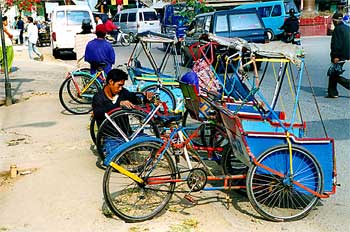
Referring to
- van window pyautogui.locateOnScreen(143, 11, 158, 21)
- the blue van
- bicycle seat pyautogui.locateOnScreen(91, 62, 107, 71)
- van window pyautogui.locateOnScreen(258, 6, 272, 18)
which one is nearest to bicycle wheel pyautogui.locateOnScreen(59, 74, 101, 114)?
bicycle seat pyautogui.locateOnScreen(91, 62, 107, 71)

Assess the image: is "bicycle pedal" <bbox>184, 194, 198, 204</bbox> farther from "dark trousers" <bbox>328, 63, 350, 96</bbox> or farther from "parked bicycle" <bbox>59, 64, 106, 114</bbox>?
"dark trousers" <bbox>328, 63, 350, 96</bbox>

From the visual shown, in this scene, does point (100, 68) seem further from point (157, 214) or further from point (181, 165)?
point (157, 214)

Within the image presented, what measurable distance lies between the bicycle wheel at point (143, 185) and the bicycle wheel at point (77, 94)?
181 inches

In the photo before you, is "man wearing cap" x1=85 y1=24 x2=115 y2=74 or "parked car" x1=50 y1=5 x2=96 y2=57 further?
"parked car" x1=50 y1=5 x2=96 y2=57

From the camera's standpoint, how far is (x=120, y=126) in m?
5.73

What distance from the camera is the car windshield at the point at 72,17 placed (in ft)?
68.2

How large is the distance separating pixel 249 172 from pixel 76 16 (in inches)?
703

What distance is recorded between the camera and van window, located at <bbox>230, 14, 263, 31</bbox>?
17.3 meters

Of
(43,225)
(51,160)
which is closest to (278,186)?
(43,225)

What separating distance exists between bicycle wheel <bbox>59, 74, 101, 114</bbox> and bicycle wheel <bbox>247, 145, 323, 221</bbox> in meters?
5.08

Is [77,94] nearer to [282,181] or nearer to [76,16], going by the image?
[282,181]

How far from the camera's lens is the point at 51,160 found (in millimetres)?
6613

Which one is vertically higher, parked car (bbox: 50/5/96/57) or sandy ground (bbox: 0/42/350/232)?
parked car (bbox: 50/5/96/57)

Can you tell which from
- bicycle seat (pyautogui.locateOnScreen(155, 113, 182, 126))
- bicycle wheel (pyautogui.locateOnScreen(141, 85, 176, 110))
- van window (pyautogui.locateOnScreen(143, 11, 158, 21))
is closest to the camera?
bicycle seat (pyautogui.locateOnScreen(155, 113, 182, 126))
